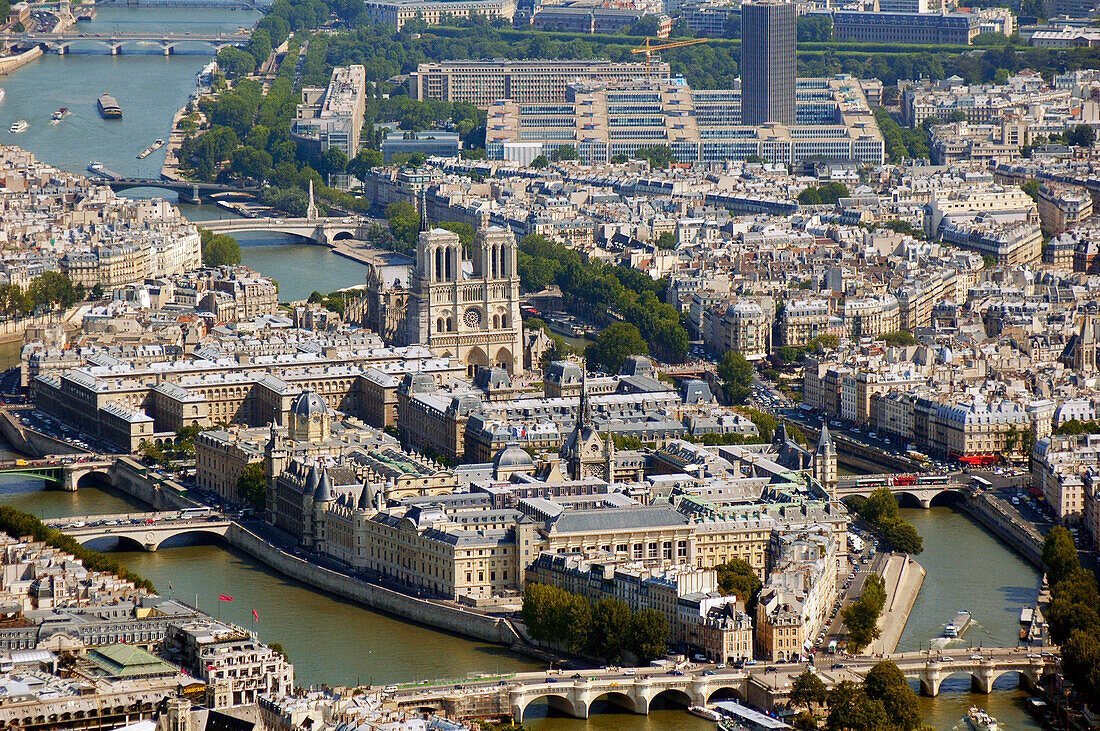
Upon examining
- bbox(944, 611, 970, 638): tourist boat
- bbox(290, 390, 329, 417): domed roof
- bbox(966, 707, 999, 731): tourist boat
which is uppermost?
bbox(290, 390, 329, 417): domed roof

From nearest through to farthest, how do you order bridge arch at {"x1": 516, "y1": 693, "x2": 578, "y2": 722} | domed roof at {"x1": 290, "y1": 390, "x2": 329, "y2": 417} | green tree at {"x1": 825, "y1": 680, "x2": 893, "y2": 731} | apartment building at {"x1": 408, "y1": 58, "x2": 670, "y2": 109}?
green tree at {"x1": 825, "y1": 680, "x2": 893, "y2": 731}
bridge arch at {"x1": 516, "y1": 693, "x2": 578, "y2": 722}
domed roof at {"x1": 290, "y1": 390, "x2": 329, "y2": 417}
apartment building at {"x1": 408, "y1": 58, "x2": 670, "y2": 109}

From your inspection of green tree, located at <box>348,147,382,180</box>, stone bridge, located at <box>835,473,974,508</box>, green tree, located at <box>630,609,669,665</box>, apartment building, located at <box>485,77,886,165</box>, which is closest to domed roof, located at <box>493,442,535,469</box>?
stone bridge, located at <box>835,473,974,508</box>

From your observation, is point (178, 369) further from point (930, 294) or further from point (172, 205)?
point (172, 205)

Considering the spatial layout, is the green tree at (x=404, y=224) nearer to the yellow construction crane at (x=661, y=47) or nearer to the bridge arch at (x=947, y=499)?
the bridge arch at (x=947, y=499)

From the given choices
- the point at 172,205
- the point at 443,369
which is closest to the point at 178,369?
the point at 443,369

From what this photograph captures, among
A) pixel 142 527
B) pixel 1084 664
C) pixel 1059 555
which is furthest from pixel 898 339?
pixel 1084 664

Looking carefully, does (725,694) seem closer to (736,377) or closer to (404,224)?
(736,377)

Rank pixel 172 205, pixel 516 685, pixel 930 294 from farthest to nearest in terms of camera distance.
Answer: pixel 172 205 < pixel 930 294 < pixel 516 685

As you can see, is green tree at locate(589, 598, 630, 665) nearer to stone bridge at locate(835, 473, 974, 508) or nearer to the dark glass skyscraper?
stone bridge at locate(835, 473, 974, 508)
